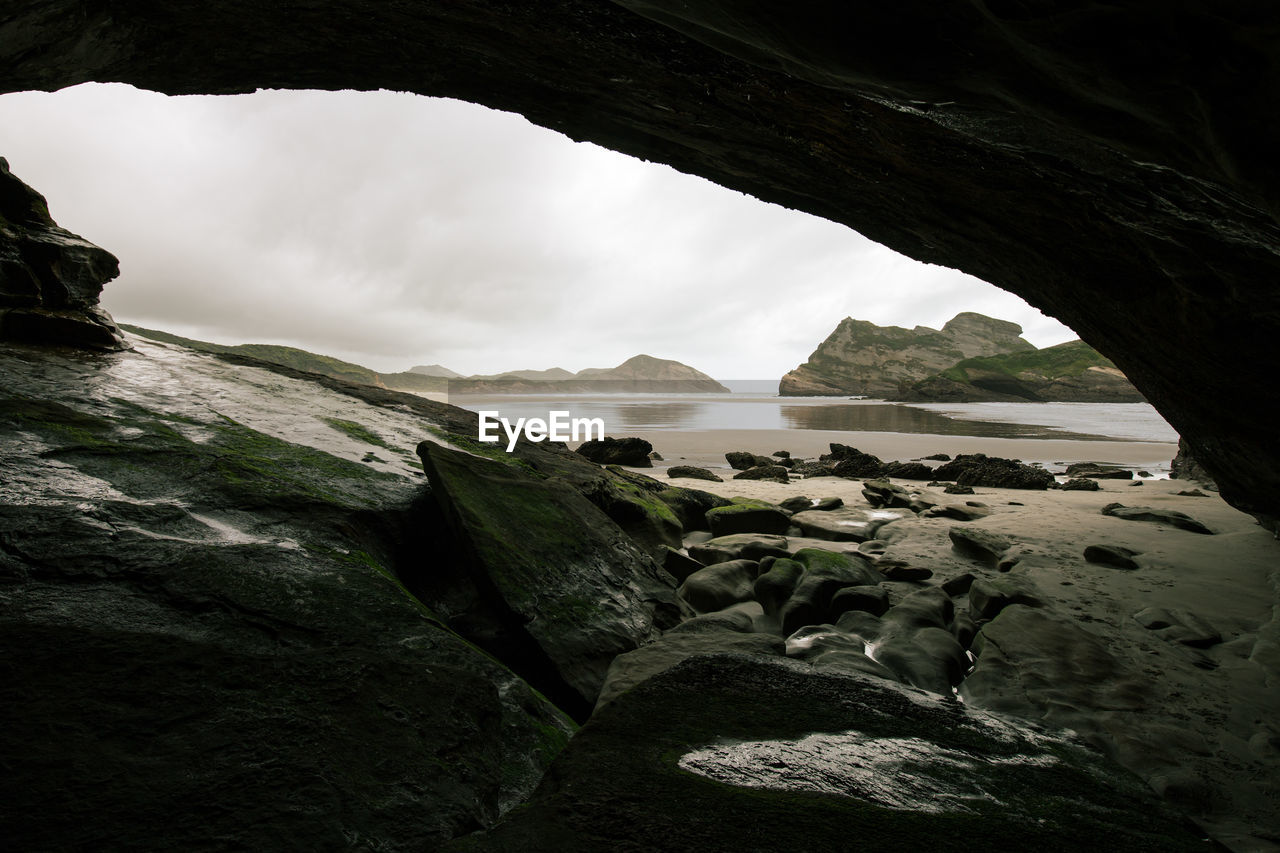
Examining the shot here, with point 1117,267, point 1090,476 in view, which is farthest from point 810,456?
point 1117,267

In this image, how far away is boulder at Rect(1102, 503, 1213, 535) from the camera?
21.4 ft

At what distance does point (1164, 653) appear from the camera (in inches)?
144

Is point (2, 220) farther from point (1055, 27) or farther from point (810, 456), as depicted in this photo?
point (810, 456)

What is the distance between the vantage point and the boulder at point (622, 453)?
12.6 metres

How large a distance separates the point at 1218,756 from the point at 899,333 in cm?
11108

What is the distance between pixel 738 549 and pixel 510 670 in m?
3.61

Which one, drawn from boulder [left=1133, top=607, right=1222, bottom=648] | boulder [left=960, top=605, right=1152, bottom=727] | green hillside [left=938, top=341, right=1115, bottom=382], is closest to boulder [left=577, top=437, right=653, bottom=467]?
boulder [left=960, top=605, right=1152, bottom=727]

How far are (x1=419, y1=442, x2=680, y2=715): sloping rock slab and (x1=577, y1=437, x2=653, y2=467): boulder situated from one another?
7647mm

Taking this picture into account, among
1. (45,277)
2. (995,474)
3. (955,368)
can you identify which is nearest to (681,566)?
(45,277)

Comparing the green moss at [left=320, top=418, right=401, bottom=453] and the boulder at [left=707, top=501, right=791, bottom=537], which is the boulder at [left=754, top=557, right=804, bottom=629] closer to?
the boulder at [left=707, top=501, right=791, bottom=537]

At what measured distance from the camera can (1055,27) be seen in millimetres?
1704

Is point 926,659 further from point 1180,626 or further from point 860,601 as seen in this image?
point 1180,626

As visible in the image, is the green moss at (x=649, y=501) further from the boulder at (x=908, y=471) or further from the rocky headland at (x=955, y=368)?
the rocky headland at (x=955, y=368)

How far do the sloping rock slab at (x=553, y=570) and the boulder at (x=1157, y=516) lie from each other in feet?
21.7
